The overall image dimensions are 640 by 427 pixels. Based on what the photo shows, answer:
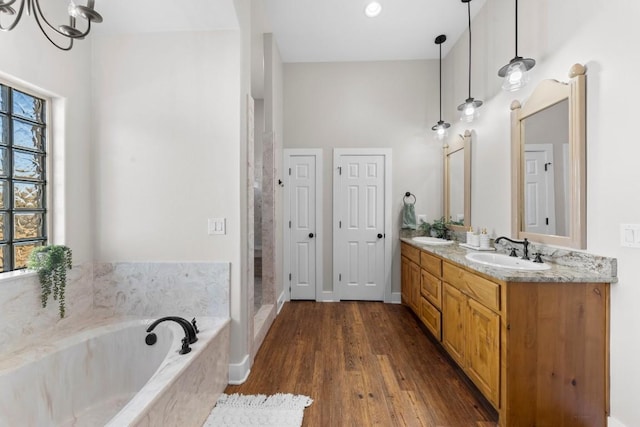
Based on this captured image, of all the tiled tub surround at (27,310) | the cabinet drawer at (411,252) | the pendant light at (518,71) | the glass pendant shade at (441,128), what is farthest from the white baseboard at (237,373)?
the glass pendant shade at (441,128)

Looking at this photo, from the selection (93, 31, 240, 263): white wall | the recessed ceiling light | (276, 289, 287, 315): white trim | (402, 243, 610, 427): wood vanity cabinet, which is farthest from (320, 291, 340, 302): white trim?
the recessed ceiling light

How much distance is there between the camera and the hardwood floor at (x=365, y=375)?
1681 mm

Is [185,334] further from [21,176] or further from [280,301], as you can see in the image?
[280,301]

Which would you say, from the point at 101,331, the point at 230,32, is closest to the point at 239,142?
the point at 230,32

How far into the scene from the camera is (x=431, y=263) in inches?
101

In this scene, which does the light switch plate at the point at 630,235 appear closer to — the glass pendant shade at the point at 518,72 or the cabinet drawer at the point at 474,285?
the cabinet drawer at the point at 474,285

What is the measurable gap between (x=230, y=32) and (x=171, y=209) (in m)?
1.38

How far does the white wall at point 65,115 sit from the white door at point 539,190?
3354mm

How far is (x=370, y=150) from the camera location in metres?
3.70

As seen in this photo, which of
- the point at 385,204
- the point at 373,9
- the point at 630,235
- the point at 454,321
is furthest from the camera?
the point at 385,204

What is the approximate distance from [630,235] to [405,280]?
2206 millimetres

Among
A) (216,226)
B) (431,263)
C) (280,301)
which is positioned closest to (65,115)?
(216,226)

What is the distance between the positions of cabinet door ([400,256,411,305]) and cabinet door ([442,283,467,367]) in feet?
3.16

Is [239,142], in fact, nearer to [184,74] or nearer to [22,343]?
[184,74]
